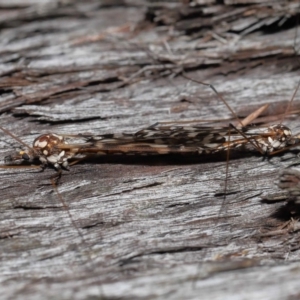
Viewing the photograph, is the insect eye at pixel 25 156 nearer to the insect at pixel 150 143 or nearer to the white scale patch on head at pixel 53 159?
the insect at pixel 150 143

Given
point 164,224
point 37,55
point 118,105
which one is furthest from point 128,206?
point 37,55

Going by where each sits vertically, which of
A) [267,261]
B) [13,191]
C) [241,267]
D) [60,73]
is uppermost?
[60,73]

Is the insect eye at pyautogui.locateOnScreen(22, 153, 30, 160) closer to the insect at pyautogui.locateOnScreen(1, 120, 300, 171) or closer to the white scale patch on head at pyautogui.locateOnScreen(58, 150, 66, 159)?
the insect at pyautogui.locateOnScreen(1, 120, 300, 171)

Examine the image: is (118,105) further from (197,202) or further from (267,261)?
(267,261)

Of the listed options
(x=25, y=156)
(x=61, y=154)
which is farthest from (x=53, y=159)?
(x=25, y=156)

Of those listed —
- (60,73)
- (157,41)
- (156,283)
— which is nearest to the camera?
(156,283)

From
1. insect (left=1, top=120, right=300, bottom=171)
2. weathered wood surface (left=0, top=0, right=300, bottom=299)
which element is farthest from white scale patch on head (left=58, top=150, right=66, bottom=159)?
weathered wood surface (left=0, top=0, right=300, bottom=299)
